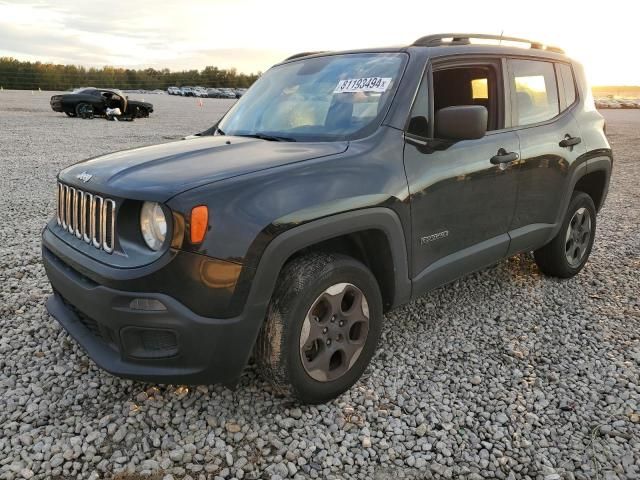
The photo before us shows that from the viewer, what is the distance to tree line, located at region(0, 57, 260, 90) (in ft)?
210

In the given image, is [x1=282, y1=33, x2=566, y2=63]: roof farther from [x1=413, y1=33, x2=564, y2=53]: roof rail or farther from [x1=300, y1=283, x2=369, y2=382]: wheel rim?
[x1=300, y1=283, x2=369, y2=382]: wheel rim

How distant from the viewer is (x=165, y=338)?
2393 mm

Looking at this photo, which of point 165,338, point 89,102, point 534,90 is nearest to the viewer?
point 165,338

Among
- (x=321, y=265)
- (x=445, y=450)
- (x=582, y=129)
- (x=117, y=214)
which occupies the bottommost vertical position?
(x=445, y=450)

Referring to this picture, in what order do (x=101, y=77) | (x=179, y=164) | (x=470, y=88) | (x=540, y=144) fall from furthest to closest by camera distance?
(x=101, y=77)
(x=540, y=144)
(x=470, y=88)
(x=179, y=164)

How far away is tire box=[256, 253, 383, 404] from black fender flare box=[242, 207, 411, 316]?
129 mm

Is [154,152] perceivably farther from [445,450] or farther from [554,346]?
[554,346]

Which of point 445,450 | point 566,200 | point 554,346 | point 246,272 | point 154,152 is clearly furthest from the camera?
point 566,200

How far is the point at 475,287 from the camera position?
15.0ft

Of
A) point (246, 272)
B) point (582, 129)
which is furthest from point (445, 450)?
point (582, 129)

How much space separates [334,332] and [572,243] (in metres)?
2.89

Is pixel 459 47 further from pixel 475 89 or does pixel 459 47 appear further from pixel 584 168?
pixel 584 168

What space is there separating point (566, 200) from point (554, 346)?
133cm

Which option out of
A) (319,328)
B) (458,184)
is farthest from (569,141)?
(319,328)
